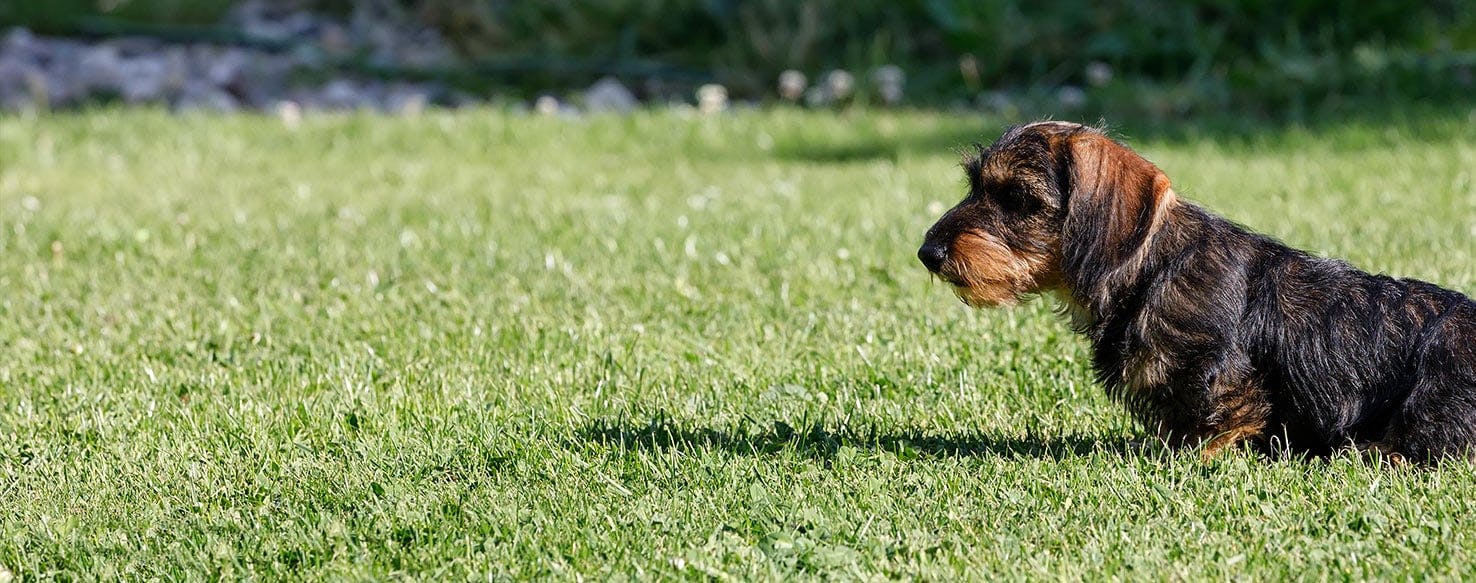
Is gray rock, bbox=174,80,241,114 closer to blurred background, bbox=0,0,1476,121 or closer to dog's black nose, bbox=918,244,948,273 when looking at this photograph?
blurred background, bbox=0,0,1476,121

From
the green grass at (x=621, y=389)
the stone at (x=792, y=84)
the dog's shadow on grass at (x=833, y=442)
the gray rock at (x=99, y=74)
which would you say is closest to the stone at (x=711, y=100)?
the stone at (x=792, y=84)

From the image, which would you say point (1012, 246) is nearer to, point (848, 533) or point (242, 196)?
point (848, 533)

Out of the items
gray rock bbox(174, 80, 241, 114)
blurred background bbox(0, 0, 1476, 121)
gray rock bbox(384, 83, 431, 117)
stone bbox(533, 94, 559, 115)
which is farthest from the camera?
gray rock bbox(174, 80, 241, 114)

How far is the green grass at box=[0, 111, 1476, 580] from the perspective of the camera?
381 cm

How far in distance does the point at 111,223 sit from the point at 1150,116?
22.4 feet

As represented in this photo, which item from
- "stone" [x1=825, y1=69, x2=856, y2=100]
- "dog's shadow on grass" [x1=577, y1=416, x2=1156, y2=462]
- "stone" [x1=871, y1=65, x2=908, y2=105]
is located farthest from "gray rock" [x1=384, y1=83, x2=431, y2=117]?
"dog's shadow on grass" [x1=577, y1=416, x2=1156, y2=462]

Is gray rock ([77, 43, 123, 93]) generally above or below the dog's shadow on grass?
below

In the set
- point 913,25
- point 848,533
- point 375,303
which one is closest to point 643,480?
point 848,533

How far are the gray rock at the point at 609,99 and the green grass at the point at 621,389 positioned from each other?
215cm

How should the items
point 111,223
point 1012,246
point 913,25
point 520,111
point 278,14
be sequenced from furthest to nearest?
point 278,14, point 913,25, point 520,111, point 111,223, point 1012,246

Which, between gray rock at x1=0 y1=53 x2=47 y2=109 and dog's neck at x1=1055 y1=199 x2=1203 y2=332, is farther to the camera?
gray rock at x1=0 y1=53 x2=47 y2=109

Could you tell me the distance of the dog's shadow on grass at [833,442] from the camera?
4438mm

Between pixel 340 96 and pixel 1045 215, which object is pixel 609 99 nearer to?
pixel 340 96

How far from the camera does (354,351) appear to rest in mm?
5652
